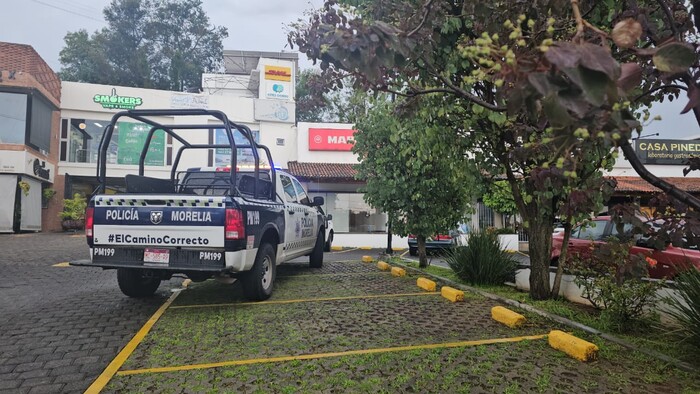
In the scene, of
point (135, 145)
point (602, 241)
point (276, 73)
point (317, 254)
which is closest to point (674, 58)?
point (602, 241)

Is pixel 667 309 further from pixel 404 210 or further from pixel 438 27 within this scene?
pixel 404 210

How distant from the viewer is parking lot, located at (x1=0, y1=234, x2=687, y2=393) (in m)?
3.24

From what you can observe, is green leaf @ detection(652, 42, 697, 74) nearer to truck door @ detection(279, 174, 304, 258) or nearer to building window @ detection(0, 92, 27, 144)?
truck door @ detection(279, 174, 304, 258)

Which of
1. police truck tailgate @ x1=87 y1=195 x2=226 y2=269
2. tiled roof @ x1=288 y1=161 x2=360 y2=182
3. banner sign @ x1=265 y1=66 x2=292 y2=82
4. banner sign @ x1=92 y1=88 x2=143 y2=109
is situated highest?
banner sign @ x1=265 y1=66 x2=292 y2=82

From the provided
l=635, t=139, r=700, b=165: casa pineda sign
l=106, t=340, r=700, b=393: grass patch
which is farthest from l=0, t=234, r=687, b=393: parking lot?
l=635, t=139, r=700, b=165: casa pineda sign

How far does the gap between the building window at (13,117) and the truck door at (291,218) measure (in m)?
17.0

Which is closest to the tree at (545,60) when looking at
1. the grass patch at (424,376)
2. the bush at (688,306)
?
the bush at (688,306)

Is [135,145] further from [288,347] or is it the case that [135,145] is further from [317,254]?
[288,347]

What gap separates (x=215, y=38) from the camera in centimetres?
4284

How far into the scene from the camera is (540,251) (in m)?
5.69

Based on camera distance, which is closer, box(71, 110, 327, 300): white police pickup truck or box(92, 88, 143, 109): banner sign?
box(71, 110, 327, 300): white police pickup truck

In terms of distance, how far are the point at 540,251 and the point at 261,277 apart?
148 inches

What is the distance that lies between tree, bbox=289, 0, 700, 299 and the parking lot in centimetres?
150

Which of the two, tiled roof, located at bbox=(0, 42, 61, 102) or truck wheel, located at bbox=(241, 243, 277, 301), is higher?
tiled roof, located at bbox=(0, 42, 61, 102)
